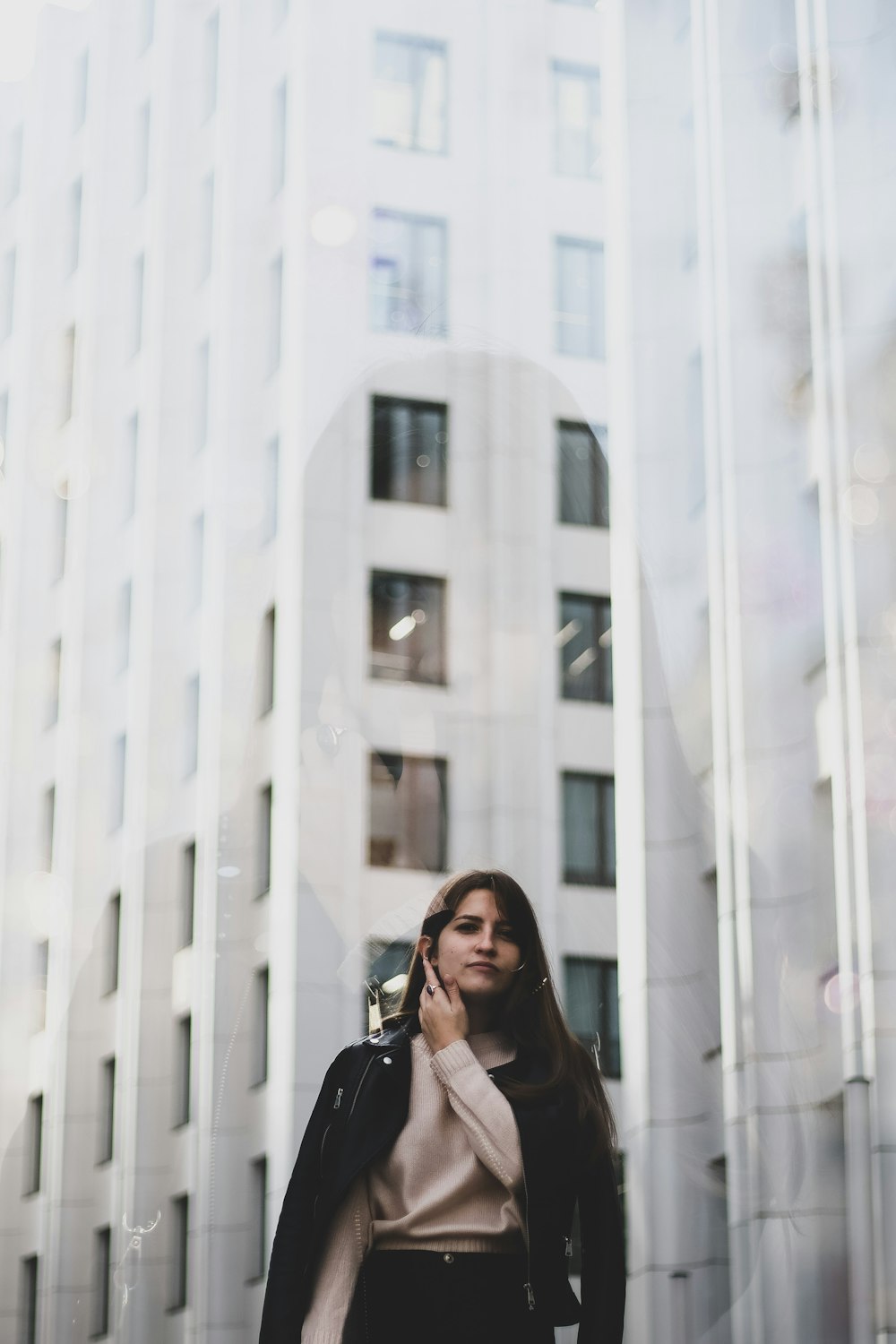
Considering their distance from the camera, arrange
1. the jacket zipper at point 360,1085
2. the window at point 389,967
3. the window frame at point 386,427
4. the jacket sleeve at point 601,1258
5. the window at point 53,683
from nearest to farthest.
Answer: the jacket sleeve at point 601,1258 < the jacket zipper at point 360,1085 < the window at point 389,967 < the window frame at point 386,427 < the window at point 53,683

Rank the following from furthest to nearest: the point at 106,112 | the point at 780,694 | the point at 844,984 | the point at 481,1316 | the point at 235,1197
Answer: the point at 106,112, the point at 235,1197, the point at 780,694, the point at 844,984, the point at 481,1316

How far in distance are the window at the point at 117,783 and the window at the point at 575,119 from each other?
232cm

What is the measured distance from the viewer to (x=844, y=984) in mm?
3998

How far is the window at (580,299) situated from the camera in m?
5.23

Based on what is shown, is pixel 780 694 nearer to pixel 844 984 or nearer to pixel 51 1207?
pixel 844 984

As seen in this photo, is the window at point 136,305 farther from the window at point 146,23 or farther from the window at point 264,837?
the window at point 264,837

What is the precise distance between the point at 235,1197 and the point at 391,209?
9.65 ft

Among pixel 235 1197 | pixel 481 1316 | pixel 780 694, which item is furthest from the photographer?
pixel 235 1197

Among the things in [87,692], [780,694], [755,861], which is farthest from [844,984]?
[87,692]

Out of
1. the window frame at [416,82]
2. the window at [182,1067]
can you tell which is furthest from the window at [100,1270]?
the window frame at [416,82]

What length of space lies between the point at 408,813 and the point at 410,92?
2301mm

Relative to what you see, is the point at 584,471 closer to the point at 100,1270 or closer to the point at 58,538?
the point at 58,538

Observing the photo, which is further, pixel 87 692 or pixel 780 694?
pixel 87 692

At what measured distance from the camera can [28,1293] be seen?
16.3 ft
